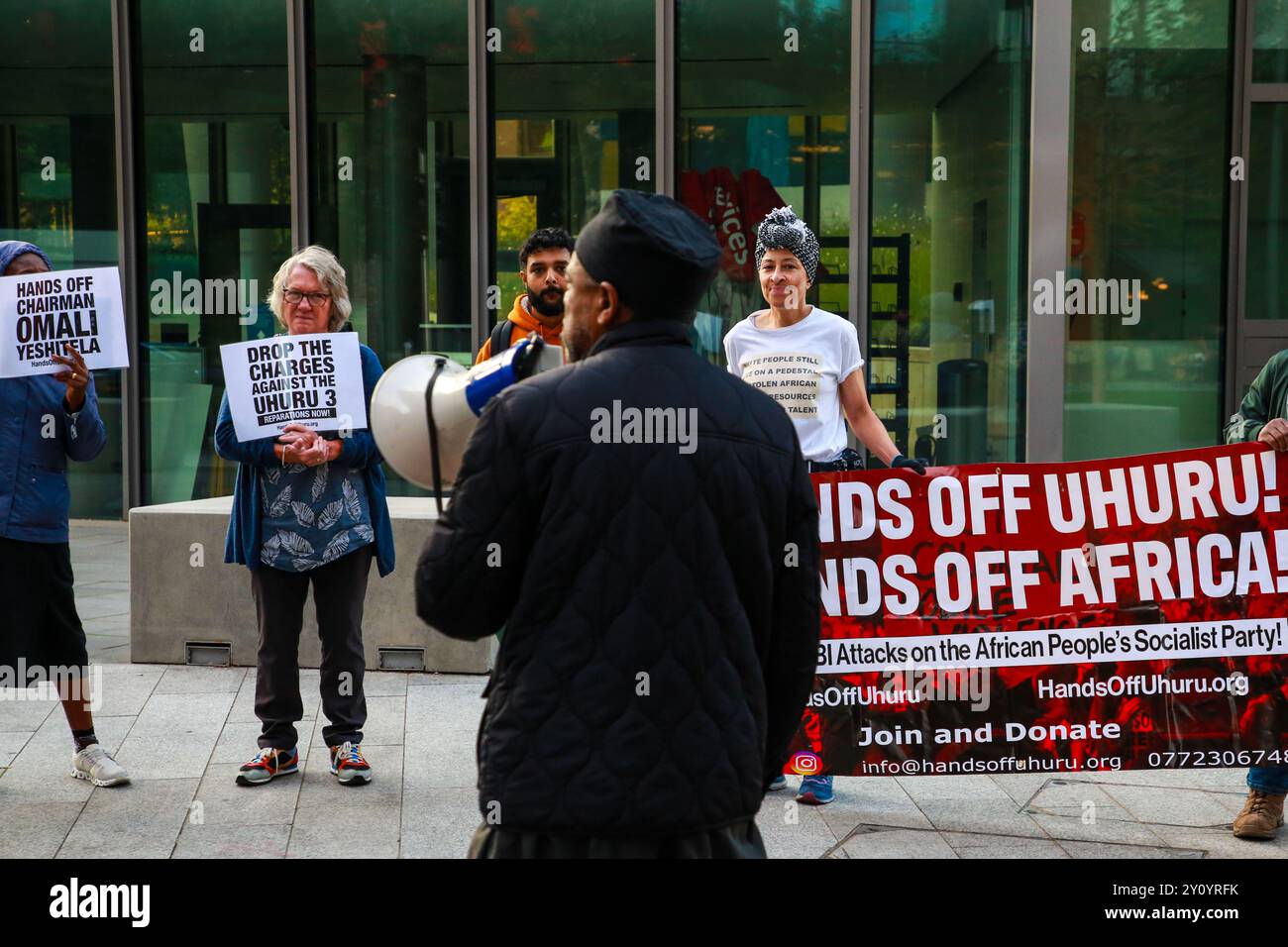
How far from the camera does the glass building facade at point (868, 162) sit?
11.3 metres

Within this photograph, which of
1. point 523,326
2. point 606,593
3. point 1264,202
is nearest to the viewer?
point 606,593

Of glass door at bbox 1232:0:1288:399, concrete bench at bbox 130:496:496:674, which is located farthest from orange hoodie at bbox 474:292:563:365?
glass door at bbox 1232:0:1288:399

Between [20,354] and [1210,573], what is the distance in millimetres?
4426

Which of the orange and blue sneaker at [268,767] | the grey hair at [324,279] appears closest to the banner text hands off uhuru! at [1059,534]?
the grey hair at [324,279]

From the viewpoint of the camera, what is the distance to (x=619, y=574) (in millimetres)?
2559

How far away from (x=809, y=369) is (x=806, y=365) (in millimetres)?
23

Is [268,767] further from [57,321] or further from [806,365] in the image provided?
[806,365]

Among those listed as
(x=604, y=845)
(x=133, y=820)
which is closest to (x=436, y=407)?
(x=604, y=845)

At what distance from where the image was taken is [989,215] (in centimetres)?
1138

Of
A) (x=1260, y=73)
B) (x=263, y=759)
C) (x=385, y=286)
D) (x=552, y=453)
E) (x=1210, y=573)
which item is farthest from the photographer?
(x=385, y=286)

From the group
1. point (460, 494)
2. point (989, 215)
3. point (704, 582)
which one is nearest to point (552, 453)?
point (460, 494)

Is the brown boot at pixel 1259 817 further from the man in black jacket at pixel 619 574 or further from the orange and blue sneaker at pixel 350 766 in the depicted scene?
the orange and blue sneaker at pixel 350 766
